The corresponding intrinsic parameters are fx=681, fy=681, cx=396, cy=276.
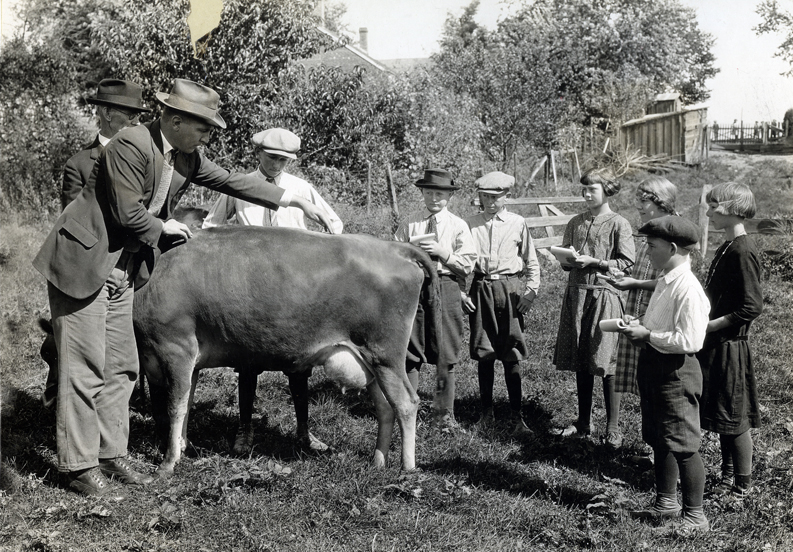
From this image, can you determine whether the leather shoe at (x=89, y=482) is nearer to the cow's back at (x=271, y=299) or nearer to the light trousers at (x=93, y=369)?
the light trousers at (x=93, y=369)

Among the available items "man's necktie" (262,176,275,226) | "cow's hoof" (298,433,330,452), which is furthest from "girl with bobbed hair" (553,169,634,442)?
"man's necktie" (262,176,275,226)

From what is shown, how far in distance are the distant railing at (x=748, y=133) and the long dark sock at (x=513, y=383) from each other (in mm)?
23558

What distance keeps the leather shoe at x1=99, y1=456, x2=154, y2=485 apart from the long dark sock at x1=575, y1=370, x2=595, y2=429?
330 centimetres

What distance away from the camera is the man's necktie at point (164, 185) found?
14.1ft

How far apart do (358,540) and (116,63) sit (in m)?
14.4

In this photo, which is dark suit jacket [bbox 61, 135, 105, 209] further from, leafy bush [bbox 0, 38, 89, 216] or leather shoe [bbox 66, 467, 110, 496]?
leafy bush [bbox 0, 38, 89, 216]

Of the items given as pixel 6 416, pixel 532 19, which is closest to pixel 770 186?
pixel 532 19

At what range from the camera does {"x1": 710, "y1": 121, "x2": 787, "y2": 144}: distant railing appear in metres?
26.5

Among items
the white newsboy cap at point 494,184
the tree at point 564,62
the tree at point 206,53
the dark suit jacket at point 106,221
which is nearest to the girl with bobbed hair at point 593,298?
the white newsboy cap at point 494,184

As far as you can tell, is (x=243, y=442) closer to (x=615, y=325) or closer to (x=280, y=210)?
(x=280, y=210)

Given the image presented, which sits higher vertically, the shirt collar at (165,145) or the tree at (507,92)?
the tree at (507,92)

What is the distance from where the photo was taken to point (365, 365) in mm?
4656

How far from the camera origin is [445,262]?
5227mm

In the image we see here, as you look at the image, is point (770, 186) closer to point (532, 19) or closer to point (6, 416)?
point (532, 19)
